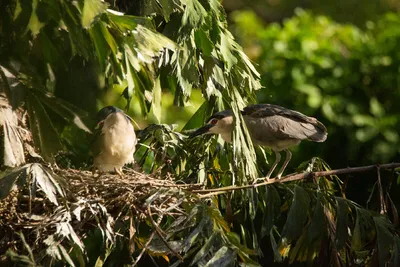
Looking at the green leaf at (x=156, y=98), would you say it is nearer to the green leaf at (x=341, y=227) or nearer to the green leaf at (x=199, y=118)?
the green leaf at (x=199, y=118)

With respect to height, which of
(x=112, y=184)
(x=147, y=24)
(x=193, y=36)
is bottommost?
(x=112, y=184)

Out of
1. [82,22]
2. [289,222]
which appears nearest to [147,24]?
[82,22]

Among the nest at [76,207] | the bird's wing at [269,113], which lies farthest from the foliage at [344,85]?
the nest at [76,207]

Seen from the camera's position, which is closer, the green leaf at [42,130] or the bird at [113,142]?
the green leaf at [42,130]

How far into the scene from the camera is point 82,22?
369 centimetres

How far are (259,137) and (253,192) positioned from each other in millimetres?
356

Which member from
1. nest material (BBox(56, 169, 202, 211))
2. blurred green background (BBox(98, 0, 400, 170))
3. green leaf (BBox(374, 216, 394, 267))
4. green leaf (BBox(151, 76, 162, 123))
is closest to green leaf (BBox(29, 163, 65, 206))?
nest material (BBox(56, 169, 202, 211))

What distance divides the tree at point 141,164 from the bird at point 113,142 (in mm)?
108

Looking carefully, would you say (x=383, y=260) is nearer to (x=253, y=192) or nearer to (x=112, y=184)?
(x=253, y=192)

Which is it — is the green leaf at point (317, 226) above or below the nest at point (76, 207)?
below

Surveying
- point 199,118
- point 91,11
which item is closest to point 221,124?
point 199,118

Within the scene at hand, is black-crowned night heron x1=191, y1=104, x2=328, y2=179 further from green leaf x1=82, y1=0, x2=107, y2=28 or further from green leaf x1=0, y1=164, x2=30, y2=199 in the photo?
green leaf x1=82, y1=0, x2=107, y2=28

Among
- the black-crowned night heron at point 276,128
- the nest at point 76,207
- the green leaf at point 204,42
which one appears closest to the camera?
the nest at point 76,207

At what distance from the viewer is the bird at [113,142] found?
18.1 feet
